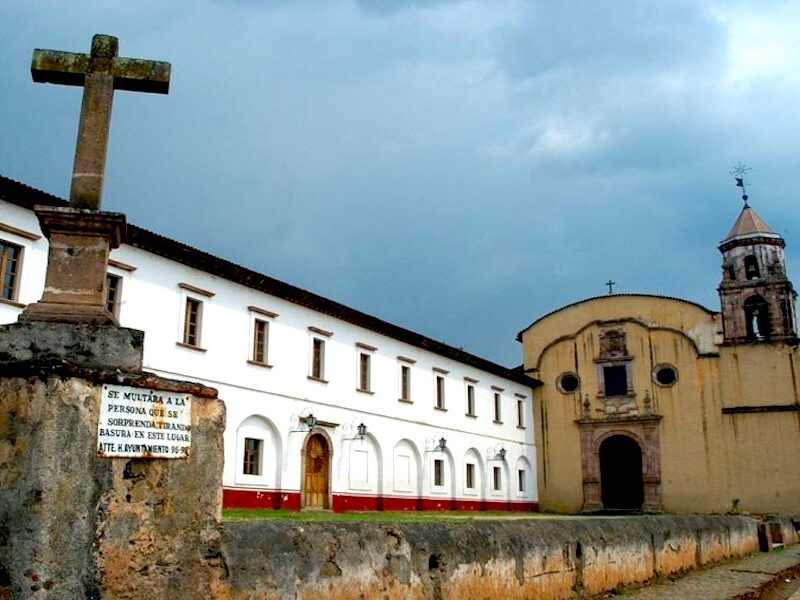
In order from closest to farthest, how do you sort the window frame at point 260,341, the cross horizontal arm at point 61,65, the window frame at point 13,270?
the cross horizontal arm at point 61,65, the window frame at point 13,270, the window frame at point 260,341

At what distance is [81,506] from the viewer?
3809mm

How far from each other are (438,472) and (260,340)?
10.1 metres

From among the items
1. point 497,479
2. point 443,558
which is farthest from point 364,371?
point 443,558

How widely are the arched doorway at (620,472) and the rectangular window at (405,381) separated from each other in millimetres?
11285

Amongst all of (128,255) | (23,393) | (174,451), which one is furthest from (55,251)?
(128,255)

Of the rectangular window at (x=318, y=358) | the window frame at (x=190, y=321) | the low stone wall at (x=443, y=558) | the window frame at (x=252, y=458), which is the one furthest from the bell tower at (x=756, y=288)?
the low stone wall at (x=443, y=558)

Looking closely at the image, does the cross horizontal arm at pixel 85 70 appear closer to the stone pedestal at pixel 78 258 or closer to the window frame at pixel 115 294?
the stone pedestal at pixel 78 258

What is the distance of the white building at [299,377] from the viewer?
1723cm

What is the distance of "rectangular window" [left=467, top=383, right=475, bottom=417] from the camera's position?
30234mm

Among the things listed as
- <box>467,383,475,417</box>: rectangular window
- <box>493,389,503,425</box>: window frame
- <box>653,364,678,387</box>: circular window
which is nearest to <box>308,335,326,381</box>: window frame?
<box>467,383,475,417</box>: rectangular window

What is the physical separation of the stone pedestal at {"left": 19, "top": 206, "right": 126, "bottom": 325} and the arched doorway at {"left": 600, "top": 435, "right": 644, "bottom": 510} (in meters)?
31.3

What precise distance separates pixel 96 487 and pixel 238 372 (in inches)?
634

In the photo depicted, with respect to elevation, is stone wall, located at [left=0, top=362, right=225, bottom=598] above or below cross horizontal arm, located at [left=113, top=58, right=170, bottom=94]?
below

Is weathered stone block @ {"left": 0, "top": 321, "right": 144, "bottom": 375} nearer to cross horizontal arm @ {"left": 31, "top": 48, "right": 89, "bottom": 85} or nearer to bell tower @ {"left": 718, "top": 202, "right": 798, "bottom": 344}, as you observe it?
cross horizontal arm @ {"left": 31, "top": 48, "right": 89, "bottom": 85}
